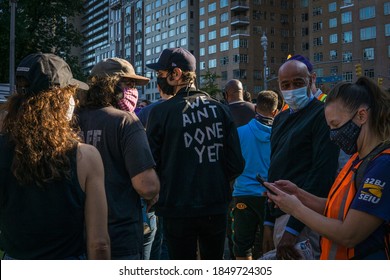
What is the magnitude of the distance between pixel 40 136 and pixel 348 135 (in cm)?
154

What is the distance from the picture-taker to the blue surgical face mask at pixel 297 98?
3.86 metres

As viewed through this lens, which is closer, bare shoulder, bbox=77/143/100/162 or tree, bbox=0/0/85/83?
bare shoulder, bbox=77/143/100/162

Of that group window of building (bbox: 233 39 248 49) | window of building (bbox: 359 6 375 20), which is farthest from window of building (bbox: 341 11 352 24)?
window of building (bbox: 233 39 248 49)

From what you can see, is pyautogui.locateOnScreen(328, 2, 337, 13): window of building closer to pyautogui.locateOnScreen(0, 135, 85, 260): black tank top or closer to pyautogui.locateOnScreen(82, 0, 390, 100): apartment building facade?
pyautogui.locateOnScreen(82, 0, 390, 100): apartment building facade

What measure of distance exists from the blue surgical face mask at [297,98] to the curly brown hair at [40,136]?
208 centimetres

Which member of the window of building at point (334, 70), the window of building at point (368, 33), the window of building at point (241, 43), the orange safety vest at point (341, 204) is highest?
the window of building at point (241, 43)

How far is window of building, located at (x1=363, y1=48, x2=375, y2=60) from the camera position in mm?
63359

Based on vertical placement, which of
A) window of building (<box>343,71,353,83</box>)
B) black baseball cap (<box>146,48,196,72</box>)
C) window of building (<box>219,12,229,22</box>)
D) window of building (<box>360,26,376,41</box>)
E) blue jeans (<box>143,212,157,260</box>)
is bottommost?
blue jeans (<box>143,212,157,260</box>)

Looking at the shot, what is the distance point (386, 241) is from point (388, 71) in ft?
211

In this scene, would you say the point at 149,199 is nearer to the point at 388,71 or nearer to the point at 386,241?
the point at 386,241

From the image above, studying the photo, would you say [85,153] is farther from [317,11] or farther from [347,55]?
[317,11]

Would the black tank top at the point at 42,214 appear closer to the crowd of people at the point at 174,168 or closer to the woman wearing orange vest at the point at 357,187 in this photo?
the crowd of people at the point at 174,168

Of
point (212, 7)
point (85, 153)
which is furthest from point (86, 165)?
point (212, 7)

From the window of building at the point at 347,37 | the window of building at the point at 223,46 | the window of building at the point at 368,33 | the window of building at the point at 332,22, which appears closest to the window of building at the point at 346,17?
the window of building at the point at 332,22
